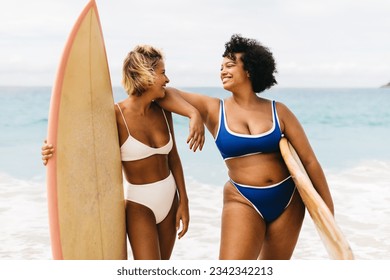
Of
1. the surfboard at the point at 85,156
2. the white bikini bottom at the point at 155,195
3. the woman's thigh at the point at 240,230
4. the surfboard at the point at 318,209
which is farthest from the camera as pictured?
the white bikini bottom at the point at 155,195

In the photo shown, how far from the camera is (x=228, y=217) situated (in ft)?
9.80

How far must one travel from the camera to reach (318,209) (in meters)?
2.79

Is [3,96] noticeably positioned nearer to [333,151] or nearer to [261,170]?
[333,151]

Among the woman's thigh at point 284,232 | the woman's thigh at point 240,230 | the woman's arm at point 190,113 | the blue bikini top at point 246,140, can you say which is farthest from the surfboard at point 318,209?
the woman's arm at point 190,113

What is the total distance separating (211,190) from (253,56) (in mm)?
6047

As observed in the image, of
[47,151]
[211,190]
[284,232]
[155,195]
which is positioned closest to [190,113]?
[155,195]

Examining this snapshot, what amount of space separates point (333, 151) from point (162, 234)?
39.6ft

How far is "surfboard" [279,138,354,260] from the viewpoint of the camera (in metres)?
2.68

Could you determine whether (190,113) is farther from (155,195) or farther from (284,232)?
(284,232)

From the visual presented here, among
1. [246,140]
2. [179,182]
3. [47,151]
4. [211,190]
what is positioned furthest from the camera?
[211,190]

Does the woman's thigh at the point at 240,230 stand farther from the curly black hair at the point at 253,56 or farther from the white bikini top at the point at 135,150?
the curly black hair at the point at 253,56

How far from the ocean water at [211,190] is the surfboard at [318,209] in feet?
9.62

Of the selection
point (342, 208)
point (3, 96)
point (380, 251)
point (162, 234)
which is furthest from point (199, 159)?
point (3, 96)

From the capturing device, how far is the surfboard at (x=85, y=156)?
2779 mm
